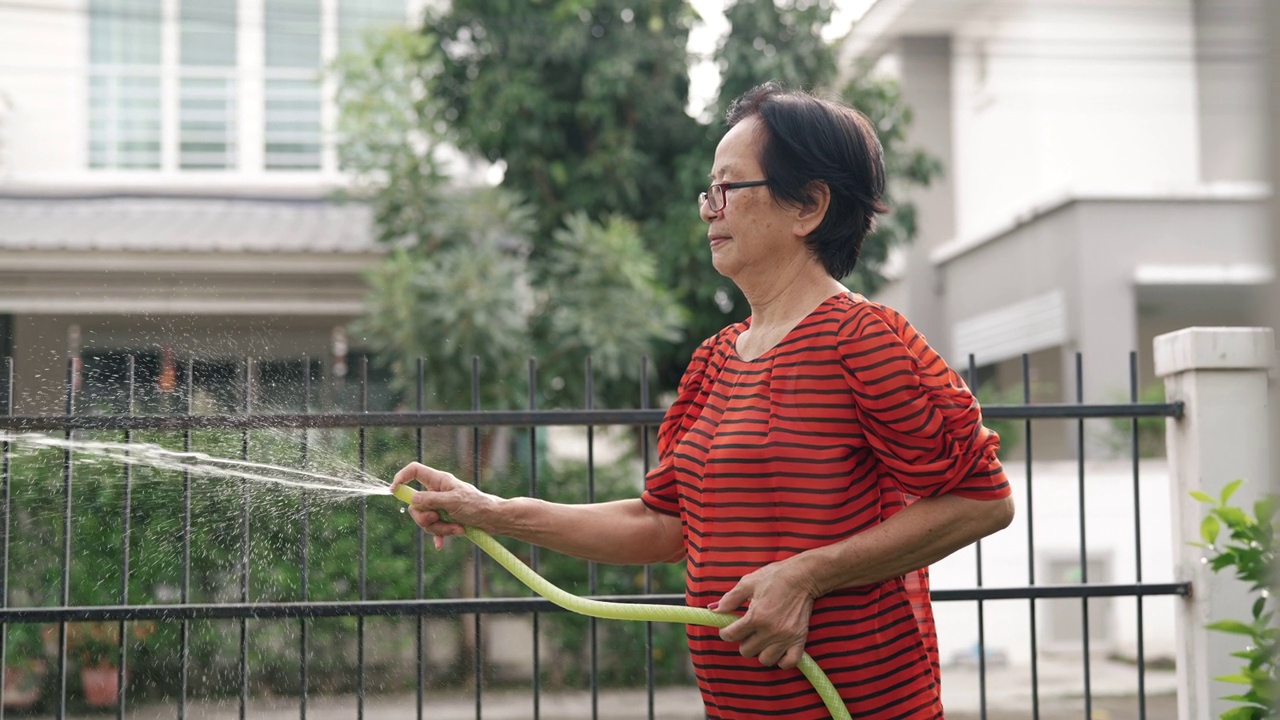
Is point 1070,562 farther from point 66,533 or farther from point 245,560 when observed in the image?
point 66,533

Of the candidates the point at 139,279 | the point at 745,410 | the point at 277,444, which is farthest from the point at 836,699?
the point at 139,279

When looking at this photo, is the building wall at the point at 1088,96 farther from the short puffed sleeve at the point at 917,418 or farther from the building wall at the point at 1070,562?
the short puffed sleeve at the point at 917,418

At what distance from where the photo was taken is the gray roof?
10414 millimetres

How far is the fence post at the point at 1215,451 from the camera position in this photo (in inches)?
145

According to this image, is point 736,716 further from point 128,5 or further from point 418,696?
point 128,5

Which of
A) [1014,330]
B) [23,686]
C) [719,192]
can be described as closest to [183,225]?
[23,686]

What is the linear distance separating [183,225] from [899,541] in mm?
10563

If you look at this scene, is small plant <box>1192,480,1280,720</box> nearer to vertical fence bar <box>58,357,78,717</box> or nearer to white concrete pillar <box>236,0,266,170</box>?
vertical fence bar <box>58,357,78,717</box>

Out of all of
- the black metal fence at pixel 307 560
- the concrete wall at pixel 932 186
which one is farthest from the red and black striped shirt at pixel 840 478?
the concrete wall at pixel 932 186

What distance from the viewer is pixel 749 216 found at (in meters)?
2.10

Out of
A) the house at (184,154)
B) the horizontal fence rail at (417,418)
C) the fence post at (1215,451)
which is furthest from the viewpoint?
the house at (184,154)

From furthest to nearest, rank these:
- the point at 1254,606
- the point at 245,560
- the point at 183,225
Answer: the point at 183,225, the point at 245,560, the point at 1254,606

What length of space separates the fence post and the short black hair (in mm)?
2022

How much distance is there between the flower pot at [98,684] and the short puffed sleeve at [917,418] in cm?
772
